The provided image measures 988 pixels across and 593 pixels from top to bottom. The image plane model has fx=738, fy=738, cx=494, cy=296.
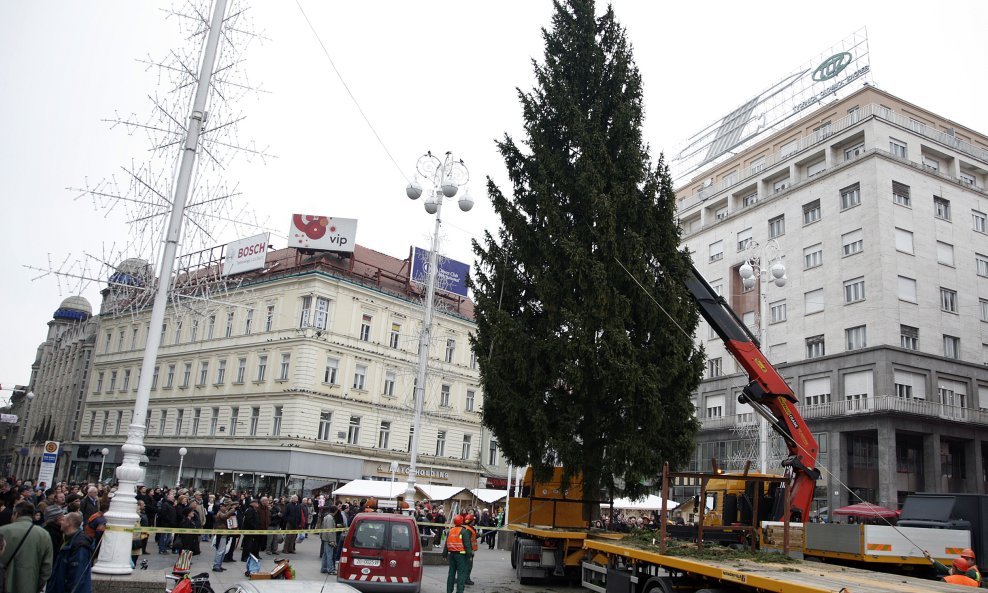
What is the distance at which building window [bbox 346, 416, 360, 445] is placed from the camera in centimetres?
4631

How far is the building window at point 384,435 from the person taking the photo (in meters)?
48.0

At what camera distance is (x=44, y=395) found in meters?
79.1

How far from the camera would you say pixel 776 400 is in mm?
18281

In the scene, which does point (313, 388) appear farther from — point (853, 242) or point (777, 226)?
point (853, 242)

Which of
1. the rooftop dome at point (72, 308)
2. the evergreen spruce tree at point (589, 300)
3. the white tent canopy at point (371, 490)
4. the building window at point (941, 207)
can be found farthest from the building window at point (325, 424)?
the rooftop dome at point (72, 308)

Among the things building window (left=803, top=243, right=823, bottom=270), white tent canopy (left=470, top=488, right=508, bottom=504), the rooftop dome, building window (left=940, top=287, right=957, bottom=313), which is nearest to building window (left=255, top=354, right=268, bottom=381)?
white tent canopy (left=470, top=488, right=508, bottom=504)

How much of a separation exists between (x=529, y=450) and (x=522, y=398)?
142 cm

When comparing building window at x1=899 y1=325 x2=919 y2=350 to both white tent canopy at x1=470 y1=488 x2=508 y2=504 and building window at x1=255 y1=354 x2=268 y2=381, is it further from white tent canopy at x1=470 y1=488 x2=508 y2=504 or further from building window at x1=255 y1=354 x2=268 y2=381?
building window at x1=255 y1=354 x2=268 y2=381

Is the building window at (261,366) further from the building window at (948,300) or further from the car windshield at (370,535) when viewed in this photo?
the building window at (948,300)

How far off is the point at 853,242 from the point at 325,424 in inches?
1318

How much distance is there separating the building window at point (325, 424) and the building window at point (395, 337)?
641 centimetres

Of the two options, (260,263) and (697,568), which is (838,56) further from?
(697,568)

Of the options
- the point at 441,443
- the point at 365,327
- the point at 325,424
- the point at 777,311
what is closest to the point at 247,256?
the point at 365,327

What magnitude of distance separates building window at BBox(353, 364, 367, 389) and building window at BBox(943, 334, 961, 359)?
3458cm
